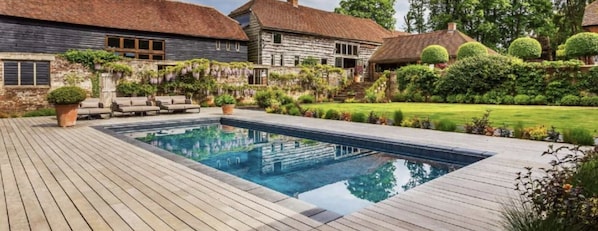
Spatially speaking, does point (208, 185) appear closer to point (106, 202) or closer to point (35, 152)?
point (106, 202)

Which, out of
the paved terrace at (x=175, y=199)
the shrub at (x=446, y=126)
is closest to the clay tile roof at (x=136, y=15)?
the paved terrace at (x=175, y=199)

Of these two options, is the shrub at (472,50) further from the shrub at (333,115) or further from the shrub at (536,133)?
the shrub at (536,133)

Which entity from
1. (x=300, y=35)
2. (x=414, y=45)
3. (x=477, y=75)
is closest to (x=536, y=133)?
(x=477, y=75)

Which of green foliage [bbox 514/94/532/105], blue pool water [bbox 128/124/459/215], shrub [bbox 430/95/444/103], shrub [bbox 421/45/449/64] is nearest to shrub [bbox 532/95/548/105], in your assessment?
green foliage [bbox 514/94/532/105]

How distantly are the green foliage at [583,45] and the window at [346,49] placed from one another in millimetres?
14698

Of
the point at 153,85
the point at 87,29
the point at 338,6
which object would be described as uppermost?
the point at 338,6

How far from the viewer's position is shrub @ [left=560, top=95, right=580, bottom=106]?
15045mm

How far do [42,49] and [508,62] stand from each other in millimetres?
22700

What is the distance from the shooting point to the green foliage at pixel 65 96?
9312mm

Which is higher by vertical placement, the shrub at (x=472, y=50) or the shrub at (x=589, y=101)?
the shrub at (x=472, y=50)

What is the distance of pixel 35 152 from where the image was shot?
621cm

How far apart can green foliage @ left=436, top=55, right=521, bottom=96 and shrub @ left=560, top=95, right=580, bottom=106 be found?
2456 mm

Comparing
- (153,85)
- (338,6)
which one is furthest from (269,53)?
(338,6)

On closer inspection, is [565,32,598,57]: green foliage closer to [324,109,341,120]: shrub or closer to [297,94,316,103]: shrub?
[297,94,316,103]: shrub
